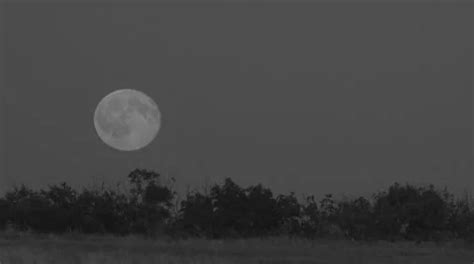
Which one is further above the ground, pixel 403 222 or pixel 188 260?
pixel 403 222

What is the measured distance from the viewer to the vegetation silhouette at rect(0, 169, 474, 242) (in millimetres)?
46531

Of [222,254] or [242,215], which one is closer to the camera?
[222,254]

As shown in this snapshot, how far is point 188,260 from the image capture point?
76.6ft

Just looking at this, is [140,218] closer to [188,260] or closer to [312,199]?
[312,199]

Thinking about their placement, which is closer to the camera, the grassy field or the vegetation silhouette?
the grassy field

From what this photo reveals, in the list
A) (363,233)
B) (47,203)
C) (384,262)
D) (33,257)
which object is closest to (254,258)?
(384,262)

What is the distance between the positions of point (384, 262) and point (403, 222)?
817 inches

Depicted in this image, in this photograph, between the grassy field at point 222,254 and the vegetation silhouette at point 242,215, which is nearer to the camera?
the grassy field at point 222,254

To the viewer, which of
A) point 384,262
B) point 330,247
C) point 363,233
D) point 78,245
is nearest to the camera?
point 384,262

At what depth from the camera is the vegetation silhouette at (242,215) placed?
4653 cm

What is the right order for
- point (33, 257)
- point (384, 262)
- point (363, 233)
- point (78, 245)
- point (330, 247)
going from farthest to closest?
point (363, 233), point (330, 247), point (78, 245), point (384, 262), point (33, 257)

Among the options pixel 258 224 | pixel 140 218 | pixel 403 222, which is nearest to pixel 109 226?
pixel 140 218

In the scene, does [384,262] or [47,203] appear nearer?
[384,262]

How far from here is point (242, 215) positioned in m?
47.3
